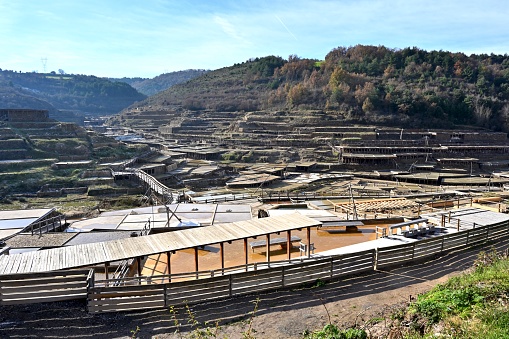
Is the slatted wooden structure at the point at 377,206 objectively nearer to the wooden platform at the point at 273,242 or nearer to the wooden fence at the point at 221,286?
the wooden platform at the point at 273,242

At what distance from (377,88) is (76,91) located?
148m

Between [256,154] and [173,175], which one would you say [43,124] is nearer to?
[173,175]

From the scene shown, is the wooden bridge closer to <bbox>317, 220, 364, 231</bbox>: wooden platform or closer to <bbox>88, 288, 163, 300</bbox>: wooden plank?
<bbox>88, 288, 163, 300</bbox>: wooden plank

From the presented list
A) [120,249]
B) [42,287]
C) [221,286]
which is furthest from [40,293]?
[221,286]

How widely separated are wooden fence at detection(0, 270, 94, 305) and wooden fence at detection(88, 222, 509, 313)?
377 millimetres

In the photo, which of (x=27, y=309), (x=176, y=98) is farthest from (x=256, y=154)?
(x=176, y=98)

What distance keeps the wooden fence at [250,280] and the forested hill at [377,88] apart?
202 feet

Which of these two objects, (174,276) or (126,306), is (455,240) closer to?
(174,276)

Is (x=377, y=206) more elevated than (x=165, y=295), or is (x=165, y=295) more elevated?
(x=165, y=295)

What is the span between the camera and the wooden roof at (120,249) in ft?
27.2

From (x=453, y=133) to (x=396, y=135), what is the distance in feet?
30.7

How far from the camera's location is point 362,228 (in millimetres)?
16344

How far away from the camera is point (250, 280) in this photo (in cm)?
826

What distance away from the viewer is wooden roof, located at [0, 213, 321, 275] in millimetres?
8297
